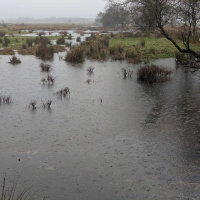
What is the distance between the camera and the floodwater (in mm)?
5973

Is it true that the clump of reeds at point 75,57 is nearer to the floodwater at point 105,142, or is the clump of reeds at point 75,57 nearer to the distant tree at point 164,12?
the distant tree at point 164,12

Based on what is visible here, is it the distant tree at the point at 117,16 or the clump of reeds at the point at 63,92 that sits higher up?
the distant tree at the point at 117,16

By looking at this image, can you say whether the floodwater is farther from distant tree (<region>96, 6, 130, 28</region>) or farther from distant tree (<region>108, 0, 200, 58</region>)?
distant tree (<region>96, 6, 130, 28</region>)

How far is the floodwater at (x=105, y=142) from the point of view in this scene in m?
5.97

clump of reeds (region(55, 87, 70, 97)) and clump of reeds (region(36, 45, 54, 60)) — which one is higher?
clump of reeds (region(36, 45, 54, 60))

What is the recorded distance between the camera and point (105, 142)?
812 cm

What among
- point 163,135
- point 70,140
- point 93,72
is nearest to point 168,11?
point 93,72

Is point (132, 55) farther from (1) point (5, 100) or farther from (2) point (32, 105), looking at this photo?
(2) point (32, 105)

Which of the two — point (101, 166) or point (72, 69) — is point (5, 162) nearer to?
point (101, 166)

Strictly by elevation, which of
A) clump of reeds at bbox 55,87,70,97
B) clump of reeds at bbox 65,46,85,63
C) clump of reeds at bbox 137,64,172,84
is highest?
clump of reeds at bbox 65,46,85,63

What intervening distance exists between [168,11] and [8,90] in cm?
1077

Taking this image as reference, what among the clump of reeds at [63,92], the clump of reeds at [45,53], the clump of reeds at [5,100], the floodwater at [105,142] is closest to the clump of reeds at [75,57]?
the clump of reeds at [45,53]

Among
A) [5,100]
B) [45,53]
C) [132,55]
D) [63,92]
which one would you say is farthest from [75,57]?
[5,100]

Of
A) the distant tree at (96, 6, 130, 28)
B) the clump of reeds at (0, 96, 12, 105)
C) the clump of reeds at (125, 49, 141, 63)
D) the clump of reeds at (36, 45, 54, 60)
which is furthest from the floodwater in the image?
the distant tree at (96, 6, 130, 28)
